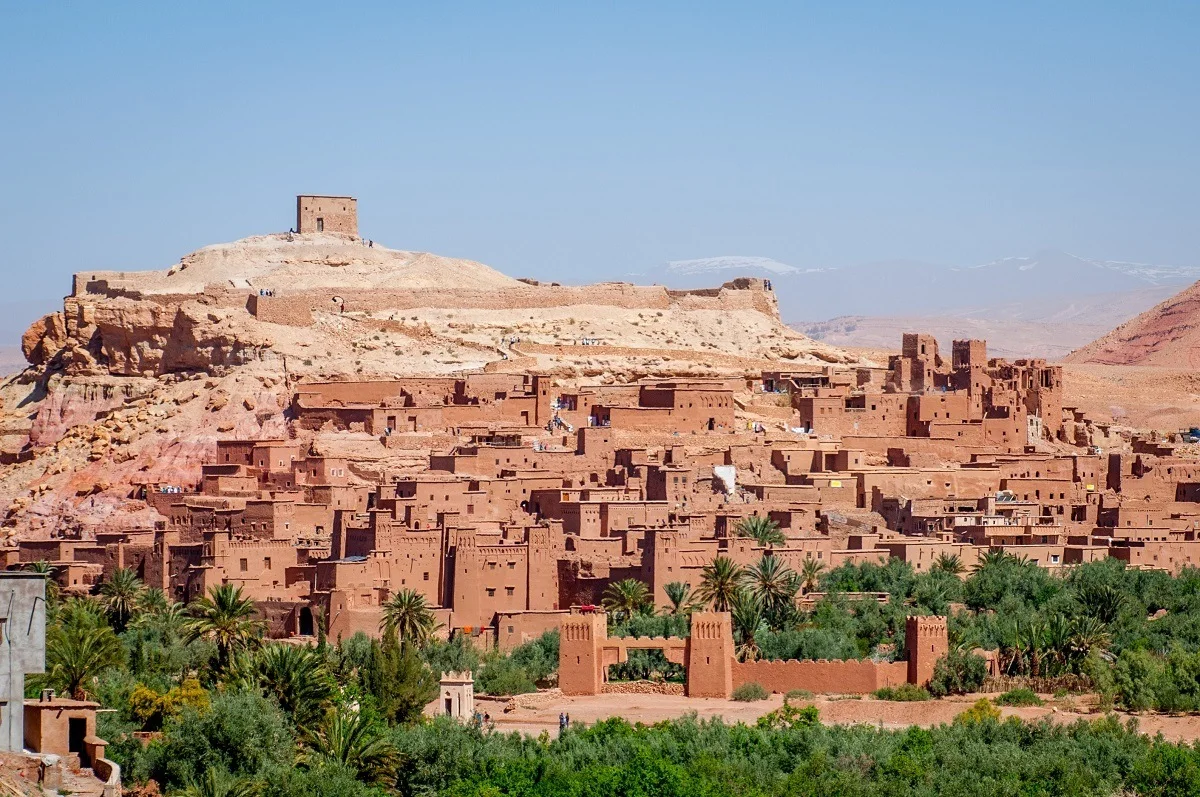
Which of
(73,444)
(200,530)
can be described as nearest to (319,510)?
(200,530)

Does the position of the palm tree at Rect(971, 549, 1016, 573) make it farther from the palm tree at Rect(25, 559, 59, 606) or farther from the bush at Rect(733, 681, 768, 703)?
the palm tree at Rect(25, 559, 59, 606)

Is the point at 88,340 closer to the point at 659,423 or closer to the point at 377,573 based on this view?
the point at 659,423

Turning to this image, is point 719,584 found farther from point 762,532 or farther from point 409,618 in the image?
point 409,618

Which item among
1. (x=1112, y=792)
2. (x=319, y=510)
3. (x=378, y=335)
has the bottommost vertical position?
(x=1112, y=792)

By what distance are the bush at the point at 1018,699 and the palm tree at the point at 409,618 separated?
392 inches

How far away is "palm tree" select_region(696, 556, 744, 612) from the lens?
1890 inches

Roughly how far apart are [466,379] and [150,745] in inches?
1045

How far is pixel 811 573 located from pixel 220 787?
60.6 feet

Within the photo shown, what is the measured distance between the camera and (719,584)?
48.1 metres

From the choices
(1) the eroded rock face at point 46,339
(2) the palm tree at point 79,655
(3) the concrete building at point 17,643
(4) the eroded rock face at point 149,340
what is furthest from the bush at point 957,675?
(1) the eroded rock face at point 46,339

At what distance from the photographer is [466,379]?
63906 millimetres

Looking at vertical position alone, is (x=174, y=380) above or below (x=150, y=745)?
above

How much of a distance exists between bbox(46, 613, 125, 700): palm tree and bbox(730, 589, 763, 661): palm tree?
1056 centimetres

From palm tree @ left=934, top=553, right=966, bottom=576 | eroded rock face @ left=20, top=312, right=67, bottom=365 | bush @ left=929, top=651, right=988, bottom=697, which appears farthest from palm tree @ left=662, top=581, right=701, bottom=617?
eroded rock face @ left=20, top=312, right=67, bottom=365
